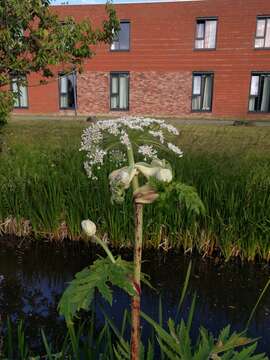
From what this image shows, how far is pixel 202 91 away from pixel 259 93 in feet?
11.3

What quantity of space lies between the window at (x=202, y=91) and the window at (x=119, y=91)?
433 cm

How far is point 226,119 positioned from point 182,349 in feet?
73.7

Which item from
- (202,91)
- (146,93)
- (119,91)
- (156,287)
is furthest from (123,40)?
(156,287)

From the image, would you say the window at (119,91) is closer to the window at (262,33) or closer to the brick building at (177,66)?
the brick building at (177,66)

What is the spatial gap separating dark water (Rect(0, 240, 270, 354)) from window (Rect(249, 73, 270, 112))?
2023 centimetres

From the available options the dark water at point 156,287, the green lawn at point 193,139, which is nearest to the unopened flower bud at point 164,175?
the dark water at point 156,287

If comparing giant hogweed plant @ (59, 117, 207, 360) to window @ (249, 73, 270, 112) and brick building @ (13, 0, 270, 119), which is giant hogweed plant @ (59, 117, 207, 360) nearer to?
brick building @ (13, 0, 270, 119)

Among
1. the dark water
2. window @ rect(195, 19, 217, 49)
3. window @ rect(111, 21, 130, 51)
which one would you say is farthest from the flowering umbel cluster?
window @ rect(111, 21, 130, 51)

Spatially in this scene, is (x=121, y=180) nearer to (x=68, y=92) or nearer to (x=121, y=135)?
(x=121, y=135)

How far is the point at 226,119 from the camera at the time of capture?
2275 cm

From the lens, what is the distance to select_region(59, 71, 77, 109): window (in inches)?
957

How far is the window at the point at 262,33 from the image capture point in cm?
2150

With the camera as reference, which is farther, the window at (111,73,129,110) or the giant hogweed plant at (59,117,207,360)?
the window at (111,73,129,110)

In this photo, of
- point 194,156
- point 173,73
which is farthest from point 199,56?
point 194,156
